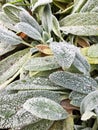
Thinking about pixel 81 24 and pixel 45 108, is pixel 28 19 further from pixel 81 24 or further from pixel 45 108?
pixel 45 108

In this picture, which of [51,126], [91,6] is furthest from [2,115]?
[91,6]

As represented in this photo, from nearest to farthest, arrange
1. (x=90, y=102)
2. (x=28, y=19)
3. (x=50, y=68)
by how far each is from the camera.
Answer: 1. (x=90, y=102)
2. (x=50, y=68)
3. (x=28, y=19)

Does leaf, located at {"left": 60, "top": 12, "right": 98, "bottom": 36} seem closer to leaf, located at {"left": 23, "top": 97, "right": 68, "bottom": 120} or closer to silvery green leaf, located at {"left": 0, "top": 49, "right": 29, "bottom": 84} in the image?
silvery green leaf, located at {"left": 0, "top": 49, "right": 29, "bottom": 84}

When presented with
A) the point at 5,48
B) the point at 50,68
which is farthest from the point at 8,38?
the point at 50,68

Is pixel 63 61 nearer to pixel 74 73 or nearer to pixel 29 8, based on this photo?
pixel 74 73

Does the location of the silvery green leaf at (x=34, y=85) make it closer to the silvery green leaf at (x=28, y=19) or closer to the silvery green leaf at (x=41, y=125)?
the silvery green leaf at (x=41, y=125)

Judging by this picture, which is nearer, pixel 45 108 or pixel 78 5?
pixel 45 108
